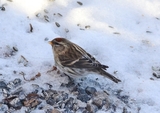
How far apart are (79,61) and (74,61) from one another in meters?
0.05

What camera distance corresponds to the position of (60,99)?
359cm

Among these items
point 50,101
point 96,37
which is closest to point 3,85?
point 50,101

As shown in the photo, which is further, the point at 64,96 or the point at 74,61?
the point at 74,61

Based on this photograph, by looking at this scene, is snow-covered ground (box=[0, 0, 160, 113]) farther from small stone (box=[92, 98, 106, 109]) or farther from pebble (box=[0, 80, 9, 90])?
small stone (box=[92, 98, 106, 109])

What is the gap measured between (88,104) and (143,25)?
168 cm

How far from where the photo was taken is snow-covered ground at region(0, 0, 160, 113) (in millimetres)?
3871

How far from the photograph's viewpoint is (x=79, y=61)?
3.79 m

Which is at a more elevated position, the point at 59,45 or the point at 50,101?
the point at 59,45

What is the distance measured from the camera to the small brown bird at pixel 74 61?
12.2 ft

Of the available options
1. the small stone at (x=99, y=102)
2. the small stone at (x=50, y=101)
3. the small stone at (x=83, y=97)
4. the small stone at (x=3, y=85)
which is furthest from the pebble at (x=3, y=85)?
the small stone at (x=99, y=102)

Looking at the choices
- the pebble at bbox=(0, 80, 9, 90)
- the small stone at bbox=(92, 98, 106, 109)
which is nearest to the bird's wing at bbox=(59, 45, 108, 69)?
the small stone at bbox=(92, 98, 106, 109)

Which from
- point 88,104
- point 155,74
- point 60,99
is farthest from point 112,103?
point 155,74

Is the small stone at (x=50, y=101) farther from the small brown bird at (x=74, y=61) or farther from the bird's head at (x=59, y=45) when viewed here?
the bird's head at (x=59, y=45)

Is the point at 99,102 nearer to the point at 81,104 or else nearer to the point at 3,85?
the point at 81,104
